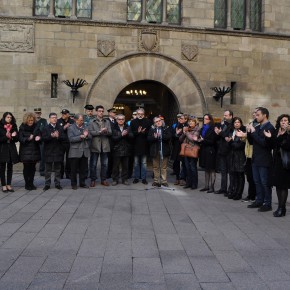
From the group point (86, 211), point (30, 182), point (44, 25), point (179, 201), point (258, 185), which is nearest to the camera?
point (86, 211)

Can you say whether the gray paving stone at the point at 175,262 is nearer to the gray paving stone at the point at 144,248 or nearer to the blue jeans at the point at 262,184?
the gray paving stone at the point at 144,248

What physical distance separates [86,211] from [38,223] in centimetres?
120

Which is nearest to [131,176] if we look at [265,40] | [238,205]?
[238,205]

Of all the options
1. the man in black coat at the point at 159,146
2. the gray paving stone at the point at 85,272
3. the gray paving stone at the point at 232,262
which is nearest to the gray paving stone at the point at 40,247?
the gray paving stone at the point at 85,272

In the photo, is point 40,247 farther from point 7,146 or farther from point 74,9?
point 74,9

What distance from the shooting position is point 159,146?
1080 cm

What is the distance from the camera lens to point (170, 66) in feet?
49.3

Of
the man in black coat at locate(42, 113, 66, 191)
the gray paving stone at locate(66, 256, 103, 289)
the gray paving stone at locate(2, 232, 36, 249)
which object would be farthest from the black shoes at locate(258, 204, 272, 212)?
the man in black coat at locate(42, 113, 66, 191)

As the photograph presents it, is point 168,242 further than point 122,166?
No

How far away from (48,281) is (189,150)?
22.8ft

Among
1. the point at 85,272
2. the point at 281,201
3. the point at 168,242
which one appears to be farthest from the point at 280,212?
the point at 85,272

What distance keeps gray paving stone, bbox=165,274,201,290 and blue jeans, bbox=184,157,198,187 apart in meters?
6.40

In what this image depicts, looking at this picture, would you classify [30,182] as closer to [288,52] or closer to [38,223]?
[38,223]

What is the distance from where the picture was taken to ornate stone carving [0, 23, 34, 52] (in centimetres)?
1404
